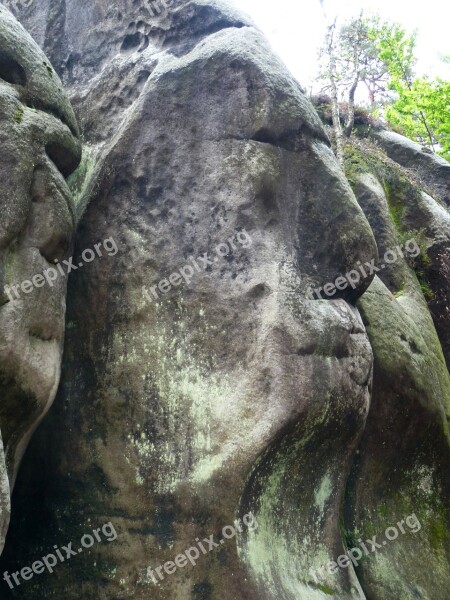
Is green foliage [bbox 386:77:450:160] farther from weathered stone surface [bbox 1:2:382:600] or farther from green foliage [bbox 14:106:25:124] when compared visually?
green foliage [bbox 14:106:25:124]

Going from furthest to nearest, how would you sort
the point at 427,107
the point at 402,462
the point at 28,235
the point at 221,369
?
the point at 427,107 → the point at 402,462 → the point at 221,369 → the point at 28,235

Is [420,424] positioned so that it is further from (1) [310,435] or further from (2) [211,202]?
(2) [211,202]

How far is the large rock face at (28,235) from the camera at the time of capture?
12.3ft

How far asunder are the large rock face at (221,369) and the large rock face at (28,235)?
48cm

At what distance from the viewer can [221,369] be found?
14.1ft

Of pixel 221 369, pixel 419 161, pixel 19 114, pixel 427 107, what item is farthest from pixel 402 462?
pixel 427 107

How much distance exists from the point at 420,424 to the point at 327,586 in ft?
5.91

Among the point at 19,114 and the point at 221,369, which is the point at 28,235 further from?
the point at 221,369

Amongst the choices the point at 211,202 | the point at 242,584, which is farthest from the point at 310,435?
the point at 211,202

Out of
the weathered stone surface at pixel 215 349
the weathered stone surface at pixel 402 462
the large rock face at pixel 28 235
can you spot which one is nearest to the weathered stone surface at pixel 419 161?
the weathered stone surface at pixel 402 462

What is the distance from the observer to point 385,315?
19.3ft

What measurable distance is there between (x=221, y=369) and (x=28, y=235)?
4.83 feet

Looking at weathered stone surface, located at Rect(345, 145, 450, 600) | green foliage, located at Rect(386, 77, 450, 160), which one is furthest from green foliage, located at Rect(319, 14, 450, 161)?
weathered stone surface, located at Rect(345, 145, 450, 600)

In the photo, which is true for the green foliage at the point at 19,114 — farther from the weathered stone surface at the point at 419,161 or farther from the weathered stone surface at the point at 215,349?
the weathered stone surface at the point at 419,161
